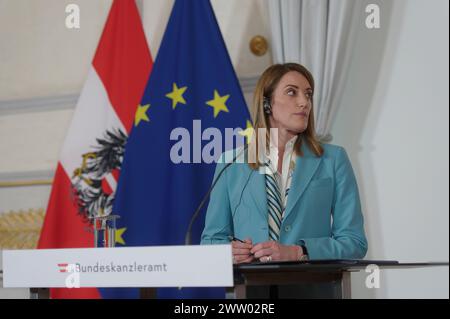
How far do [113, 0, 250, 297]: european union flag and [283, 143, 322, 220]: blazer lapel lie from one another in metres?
0.91

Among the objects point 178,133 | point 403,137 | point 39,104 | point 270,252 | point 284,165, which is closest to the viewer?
point 270,252

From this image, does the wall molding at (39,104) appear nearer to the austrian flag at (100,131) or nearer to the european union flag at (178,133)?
the austrian flag at (100,131)

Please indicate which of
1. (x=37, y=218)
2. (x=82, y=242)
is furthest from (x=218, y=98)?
(x=37, y=218)

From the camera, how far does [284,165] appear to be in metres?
2.41

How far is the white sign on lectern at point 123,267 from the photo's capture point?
1.55 meters

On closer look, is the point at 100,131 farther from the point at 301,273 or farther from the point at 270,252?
the point at 301,273

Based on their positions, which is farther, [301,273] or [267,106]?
[267,106]

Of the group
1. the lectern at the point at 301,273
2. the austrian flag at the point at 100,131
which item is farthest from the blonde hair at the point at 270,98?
the austrian flag at the point at 100,131

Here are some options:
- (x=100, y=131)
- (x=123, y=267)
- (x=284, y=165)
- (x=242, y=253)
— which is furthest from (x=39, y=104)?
(x=123, y=267)

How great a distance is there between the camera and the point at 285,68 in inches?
97.6

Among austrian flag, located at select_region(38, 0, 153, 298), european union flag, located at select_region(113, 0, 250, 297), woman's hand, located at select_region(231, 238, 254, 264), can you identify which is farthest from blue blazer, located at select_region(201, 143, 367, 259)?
austrian flag, located at select_region(38, 0, 153, 298)

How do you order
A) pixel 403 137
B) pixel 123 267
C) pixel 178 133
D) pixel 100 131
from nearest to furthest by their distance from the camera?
pixel 123 267, pixel 403 137, pixel 178 133, pixel 100 131

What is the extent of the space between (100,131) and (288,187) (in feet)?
5.30
